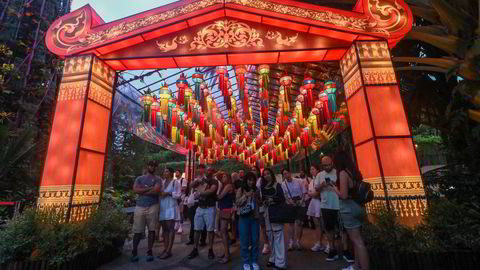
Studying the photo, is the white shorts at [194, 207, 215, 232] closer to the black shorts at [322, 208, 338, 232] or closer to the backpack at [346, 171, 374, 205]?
the black shorts at [322, 208, 338, 232]

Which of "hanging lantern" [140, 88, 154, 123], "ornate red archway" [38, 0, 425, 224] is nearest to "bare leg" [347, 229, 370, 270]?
"ornate red archway" [38, 0, 425, 224]

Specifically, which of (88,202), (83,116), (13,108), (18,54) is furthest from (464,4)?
(18,54)

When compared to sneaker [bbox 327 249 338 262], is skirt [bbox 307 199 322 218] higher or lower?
higher

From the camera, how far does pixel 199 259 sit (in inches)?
182

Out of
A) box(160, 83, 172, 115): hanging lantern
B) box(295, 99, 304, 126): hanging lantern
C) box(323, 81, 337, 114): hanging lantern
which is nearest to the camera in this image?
box(323, 81, 337, 114): hanging lantern

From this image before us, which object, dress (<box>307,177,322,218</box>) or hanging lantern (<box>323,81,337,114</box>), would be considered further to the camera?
hanging lantern (<box>323,81,337,114</box>)

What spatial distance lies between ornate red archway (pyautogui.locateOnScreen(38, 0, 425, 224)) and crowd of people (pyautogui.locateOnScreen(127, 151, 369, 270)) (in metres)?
1.15

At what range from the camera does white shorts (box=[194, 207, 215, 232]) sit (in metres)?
4.61

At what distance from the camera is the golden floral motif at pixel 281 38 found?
5.61 meters

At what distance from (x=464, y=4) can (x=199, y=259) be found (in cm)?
736

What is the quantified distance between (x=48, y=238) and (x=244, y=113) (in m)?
5.14

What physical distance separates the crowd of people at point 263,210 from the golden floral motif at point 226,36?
2863 millimetres

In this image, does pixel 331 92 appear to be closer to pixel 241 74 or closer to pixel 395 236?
pixel 241 74

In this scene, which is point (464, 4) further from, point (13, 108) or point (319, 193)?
point (13, 108)
